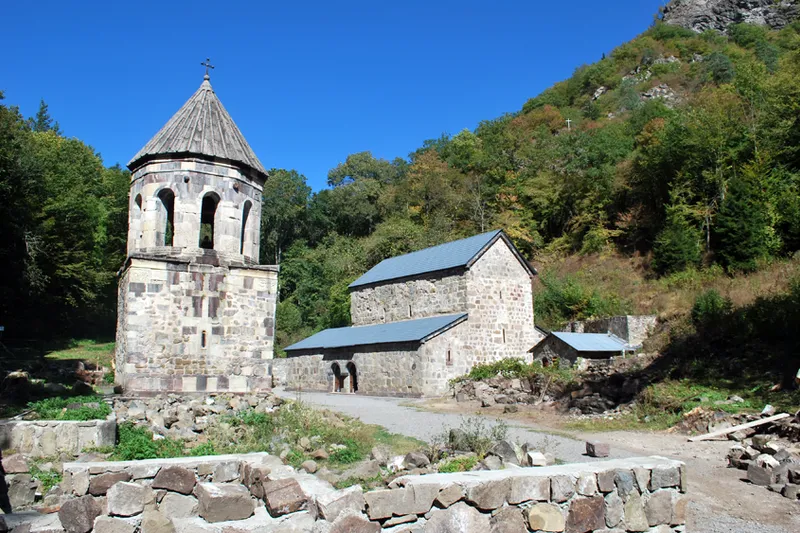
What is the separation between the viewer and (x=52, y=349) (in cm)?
3369

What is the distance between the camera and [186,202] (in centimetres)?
1268

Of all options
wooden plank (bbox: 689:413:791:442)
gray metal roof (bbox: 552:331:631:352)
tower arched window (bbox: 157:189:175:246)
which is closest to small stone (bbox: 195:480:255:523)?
tower arched window (bbox: 157:189:175:246)

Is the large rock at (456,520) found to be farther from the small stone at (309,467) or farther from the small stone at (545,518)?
the small stone at (309,467)

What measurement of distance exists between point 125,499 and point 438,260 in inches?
895

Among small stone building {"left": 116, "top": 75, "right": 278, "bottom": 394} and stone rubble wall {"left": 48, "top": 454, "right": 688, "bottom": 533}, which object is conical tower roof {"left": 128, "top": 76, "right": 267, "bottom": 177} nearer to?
small stone building {"left": 116, "top": 75, "right": 278, "bottom": 394}

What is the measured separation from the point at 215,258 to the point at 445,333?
12.4 meters

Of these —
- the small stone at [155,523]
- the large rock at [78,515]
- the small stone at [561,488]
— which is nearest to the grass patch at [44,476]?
the large rock at [78,515]

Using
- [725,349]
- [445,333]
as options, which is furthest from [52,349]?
[725,349]

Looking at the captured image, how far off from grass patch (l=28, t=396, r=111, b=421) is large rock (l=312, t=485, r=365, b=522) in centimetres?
649

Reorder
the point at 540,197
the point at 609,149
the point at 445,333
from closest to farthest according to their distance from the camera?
the point at 445,333
the point at 540,197
the point at 609,149

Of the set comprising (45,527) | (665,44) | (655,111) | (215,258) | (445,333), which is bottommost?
(45,527)

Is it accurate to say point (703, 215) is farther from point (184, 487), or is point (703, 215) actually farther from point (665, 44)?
point (665, 44)

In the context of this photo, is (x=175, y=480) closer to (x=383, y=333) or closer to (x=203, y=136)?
(x=203, y=136)

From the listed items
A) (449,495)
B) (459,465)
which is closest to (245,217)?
(459,465)
